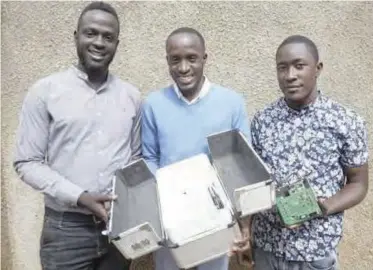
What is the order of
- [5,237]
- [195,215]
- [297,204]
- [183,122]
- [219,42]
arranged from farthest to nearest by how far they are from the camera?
A: [5,237] < [219,42] < [183,122] < [297,204] < [195,215]

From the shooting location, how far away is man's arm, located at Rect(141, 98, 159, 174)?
2.18m

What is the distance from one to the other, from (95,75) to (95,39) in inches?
5.8

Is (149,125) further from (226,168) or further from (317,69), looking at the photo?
(317,69)

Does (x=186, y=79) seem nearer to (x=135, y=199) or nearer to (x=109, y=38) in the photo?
(x=109, y=38)

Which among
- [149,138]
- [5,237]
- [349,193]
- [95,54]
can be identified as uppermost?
[95,54]

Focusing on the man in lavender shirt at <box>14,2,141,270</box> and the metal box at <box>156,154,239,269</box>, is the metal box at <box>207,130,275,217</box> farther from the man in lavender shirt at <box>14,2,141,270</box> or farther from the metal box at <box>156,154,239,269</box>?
the man in lavender shirt at <box>14,2,141,270</box>

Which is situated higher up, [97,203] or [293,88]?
[293,88]

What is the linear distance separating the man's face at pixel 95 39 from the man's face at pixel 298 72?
67 cm

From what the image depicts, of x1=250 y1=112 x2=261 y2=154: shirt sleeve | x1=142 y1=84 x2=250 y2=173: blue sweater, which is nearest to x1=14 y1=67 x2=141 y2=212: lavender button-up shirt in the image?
x1=142 y1=84 x2=250 y2=173: blue sweater

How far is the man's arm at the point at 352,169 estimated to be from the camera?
199 centimetres

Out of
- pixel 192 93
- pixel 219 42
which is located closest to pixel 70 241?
pixel 192 93

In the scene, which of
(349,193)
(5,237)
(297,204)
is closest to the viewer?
(297,204)

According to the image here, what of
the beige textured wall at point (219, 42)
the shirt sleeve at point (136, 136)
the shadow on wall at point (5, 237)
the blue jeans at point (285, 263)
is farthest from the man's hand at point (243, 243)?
the shadow on wall at point (5, 237)

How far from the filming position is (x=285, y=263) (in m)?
2.10
